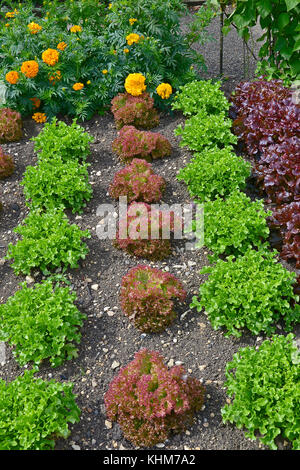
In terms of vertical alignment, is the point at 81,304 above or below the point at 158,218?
below

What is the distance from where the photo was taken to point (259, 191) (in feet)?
17.0

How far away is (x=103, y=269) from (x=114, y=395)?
4.35 ft

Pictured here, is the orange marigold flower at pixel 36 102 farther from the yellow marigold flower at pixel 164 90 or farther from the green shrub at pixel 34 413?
the green shrub at pixel 34 413

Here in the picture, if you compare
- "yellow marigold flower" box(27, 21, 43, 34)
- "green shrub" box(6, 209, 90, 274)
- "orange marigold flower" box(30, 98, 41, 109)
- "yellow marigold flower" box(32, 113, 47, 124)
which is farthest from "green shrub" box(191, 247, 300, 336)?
"yellow marigold flower" box(27, 21, 43, 34)

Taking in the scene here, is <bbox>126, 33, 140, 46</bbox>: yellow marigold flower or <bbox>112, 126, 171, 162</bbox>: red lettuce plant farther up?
<bbox>126, 33, 140, 46</bbox>: yellow marigold flower

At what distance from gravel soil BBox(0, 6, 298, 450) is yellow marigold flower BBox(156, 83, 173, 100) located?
1.26 m

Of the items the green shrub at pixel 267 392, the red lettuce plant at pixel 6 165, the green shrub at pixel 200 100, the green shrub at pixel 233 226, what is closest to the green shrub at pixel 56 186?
the red lettuce plant at pixel 6 165

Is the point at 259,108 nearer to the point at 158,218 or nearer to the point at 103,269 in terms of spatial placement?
the point at 158,218

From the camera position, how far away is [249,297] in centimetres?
385

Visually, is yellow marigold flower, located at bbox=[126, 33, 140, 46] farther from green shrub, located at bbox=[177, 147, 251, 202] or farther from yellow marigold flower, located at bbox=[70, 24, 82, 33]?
green shrub, located at bbox=[177, 147, 251, 202]

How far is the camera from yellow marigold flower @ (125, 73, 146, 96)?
5988 mm

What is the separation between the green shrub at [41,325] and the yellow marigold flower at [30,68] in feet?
9.59
